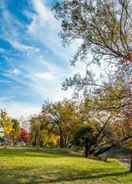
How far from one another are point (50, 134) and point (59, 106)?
11685 millimetres

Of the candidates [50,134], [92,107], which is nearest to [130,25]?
[92,107]

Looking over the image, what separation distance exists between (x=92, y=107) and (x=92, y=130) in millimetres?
23056

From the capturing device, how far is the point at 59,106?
54.5 meters

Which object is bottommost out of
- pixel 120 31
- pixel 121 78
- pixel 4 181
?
pixel 4 181

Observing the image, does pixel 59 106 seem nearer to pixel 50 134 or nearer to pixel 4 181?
pixel 50 134

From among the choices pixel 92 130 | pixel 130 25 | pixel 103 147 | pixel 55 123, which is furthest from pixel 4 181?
pixel 55 123

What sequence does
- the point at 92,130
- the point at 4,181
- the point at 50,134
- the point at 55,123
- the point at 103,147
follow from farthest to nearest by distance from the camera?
1. the point at 50,134
2. the point at 55,123
3. the point at 103,147
4. the point at 92,130
5. the point at 4,181

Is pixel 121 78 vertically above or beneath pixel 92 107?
above

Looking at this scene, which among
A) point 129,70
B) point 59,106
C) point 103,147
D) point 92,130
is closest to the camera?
point 129,70

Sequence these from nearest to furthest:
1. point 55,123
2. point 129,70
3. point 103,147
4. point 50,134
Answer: point 129,70 → point 103,147 → point 55,123 → point 50,134

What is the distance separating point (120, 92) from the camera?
46.0 feet

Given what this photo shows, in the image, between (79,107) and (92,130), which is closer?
(79,107)

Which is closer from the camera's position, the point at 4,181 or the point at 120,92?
the point at 4,181

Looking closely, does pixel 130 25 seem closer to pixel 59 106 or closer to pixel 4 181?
pixel 4 181
